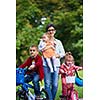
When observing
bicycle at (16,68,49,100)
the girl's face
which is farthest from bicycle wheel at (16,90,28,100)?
the girl's face

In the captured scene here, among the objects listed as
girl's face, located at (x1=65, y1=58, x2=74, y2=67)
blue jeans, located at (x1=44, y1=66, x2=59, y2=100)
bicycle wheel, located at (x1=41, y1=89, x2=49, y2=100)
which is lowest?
bicycle wheel, located at (x1=41, y1=89, x2=49, y2=100)

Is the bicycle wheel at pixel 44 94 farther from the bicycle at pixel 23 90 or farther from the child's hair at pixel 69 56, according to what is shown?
the child's hair at pixel 69 56

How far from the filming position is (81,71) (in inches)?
75.7

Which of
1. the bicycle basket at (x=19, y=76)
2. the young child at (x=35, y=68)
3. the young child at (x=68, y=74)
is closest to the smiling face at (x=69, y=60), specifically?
the young child at (x=68, y=74)

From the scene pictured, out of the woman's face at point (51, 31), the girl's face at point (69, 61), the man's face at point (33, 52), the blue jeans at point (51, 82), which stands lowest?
the blue jeans at point (51, 82)

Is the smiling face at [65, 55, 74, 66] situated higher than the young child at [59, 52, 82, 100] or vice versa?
the smiling face at [65, 55, 74, 66]

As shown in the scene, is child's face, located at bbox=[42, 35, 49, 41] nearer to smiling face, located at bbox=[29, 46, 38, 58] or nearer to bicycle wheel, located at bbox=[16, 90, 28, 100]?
smiling face, located at bbox=[29, 46, 38, 58]

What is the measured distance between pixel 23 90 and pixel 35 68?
0.15 m

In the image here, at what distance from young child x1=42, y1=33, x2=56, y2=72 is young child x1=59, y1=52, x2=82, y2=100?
0.20 ft

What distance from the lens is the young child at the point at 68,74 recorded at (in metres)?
1.95

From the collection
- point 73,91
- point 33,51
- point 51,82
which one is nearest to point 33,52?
point 33,51

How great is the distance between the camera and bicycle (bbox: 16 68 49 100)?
75.4 inches

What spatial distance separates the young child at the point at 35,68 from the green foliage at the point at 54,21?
31 mm
